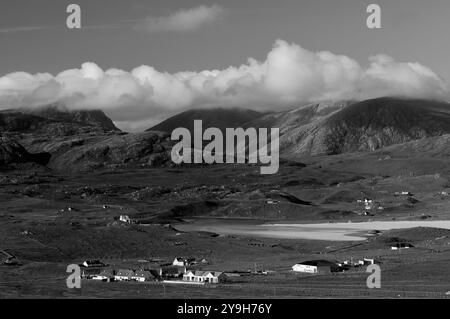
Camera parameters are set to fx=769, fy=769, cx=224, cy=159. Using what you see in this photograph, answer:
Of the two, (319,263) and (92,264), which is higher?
(319,263)

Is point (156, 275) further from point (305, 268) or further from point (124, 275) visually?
point (305, 268)

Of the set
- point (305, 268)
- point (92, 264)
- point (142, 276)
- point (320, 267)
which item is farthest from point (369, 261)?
point (92, 264)

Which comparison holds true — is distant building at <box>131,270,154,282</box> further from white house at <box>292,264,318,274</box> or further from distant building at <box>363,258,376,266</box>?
distant building at <box>363,258,376,266</box>

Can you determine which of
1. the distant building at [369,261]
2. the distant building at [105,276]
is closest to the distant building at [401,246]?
the distant building at [369,261]

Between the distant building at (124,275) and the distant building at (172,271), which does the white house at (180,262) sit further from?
the distant building at (124,275)

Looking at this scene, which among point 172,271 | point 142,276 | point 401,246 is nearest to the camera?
point 142,276

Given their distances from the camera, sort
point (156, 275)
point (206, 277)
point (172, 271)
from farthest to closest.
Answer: point (172, 271)
point (156, 275)
point (206, 277)

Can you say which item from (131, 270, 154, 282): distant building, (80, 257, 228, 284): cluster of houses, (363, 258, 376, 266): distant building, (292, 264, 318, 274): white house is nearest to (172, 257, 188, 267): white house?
(80, 257, 228, 284): cluster of houses
